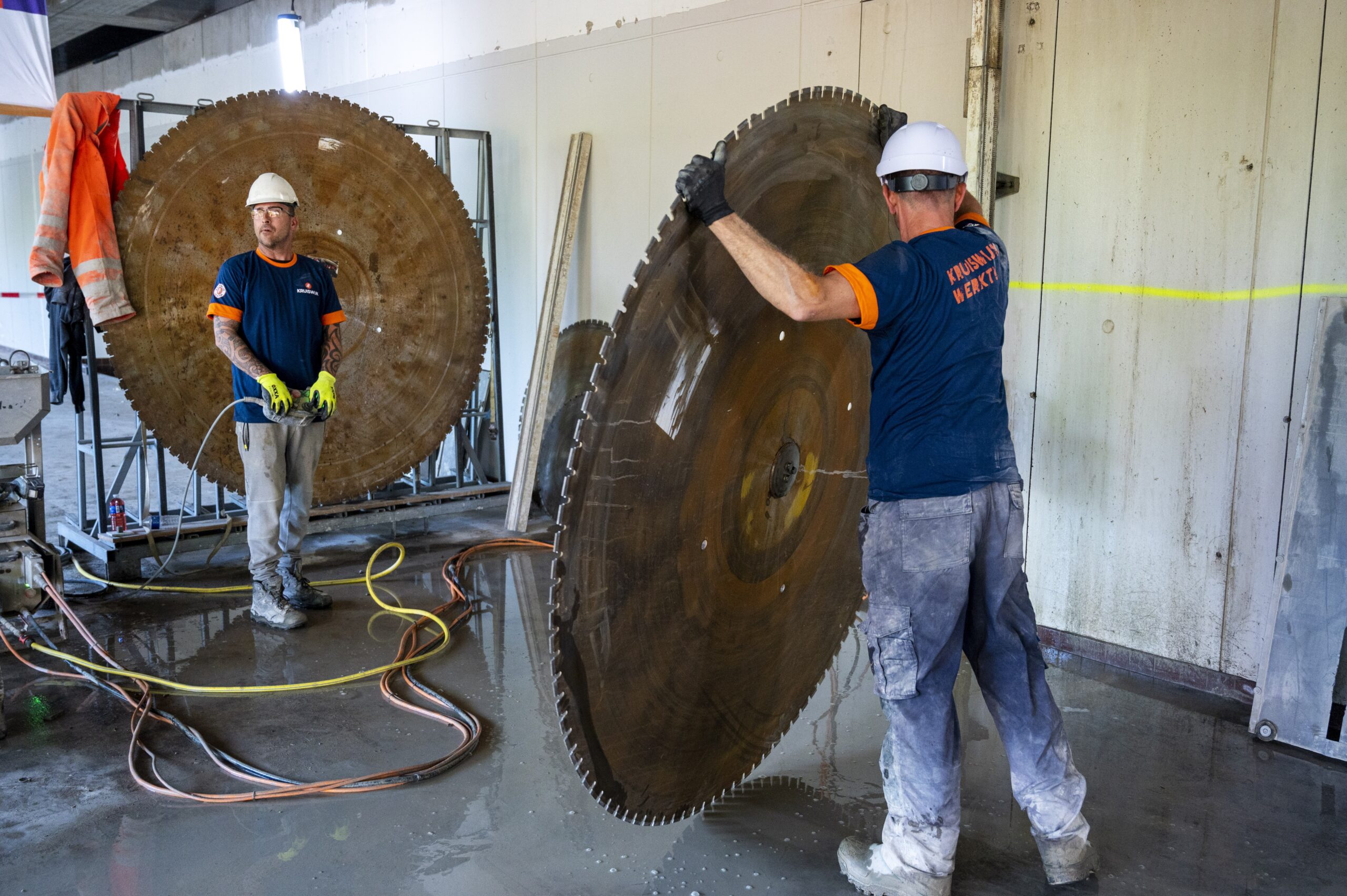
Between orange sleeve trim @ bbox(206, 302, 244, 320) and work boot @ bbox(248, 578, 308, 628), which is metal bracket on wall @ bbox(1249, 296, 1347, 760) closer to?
work boot @ bbox(248, 578, 308, 628)

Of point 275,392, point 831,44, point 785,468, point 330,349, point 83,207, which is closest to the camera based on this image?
point 785,468

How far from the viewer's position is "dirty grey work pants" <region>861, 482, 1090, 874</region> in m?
2.39

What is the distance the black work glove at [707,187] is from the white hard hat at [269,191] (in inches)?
102

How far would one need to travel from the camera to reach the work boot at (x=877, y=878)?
2455 millimetres

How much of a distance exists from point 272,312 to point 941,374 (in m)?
2.89

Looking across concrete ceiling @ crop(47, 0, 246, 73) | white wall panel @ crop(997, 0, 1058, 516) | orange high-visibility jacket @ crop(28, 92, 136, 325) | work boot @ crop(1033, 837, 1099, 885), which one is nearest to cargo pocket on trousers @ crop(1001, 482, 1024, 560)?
work boot @ crop(1033, 837, 1099, 885)

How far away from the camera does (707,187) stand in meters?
2.08

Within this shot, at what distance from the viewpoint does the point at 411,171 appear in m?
5.63

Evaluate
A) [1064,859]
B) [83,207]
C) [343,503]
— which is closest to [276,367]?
[83,207]

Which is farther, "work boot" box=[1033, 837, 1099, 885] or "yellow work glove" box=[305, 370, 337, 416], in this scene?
"yellow work glove" box=[305, 370, 337, 416]

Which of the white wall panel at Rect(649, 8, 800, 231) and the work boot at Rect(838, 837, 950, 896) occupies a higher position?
the white wall panel at Rect(649, 8, 800, 231)

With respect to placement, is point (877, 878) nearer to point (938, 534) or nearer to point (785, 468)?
point (938, 534)

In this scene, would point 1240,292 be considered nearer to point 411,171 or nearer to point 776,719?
point 776,719

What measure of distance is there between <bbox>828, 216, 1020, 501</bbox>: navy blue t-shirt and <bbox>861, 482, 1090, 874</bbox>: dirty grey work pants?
0.06 meters
